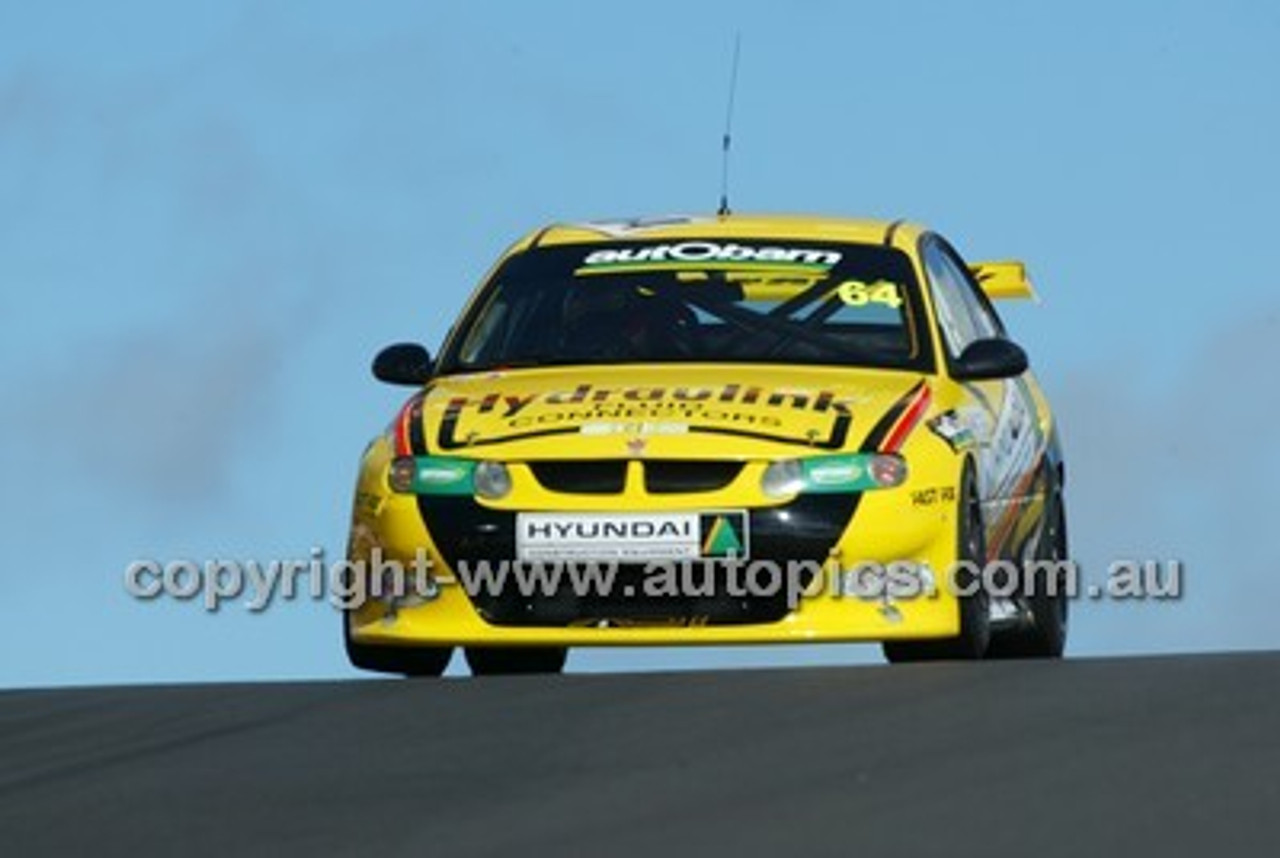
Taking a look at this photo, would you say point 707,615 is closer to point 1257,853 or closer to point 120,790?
point 120,790

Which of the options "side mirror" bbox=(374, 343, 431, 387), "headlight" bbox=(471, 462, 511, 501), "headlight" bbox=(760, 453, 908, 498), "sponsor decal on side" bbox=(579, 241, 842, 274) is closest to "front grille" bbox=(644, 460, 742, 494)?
"headlight" bbox=(760, 453, 908, 498)

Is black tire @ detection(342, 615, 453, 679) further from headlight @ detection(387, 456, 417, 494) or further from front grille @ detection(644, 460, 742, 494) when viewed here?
front grille @ detection(644, 460, 742, 494)

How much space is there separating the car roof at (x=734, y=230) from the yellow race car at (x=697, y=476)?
278mm

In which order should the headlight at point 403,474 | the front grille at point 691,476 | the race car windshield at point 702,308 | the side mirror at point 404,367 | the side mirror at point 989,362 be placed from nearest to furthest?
the front grille at point 691,476 → the headlight at point 403,474 → the side mirror at point 989,362 → the race car windshield at point 702,308 → the side mirror at point 404,367

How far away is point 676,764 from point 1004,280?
7404 mm

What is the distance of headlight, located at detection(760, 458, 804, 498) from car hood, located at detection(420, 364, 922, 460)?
39 mm

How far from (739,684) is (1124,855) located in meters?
3.20

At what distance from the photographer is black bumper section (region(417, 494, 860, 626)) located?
11.7m

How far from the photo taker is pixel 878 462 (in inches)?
466

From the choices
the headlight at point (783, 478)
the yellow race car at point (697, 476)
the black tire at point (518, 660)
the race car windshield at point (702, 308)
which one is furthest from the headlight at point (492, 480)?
the black tire at point (518, 660)

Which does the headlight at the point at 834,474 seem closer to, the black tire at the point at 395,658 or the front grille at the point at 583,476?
the front grille at the point at 583,476

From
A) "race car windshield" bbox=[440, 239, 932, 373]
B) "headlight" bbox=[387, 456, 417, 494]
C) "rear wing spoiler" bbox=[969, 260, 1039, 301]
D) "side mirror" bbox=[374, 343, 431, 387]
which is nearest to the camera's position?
"headlight" bbox=[387, 456, 417, 494]

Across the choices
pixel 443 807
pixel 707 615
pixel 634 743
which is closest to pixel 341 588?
pixel 707 615

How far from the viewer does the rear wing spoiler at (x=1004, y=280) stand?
51.2 feet
